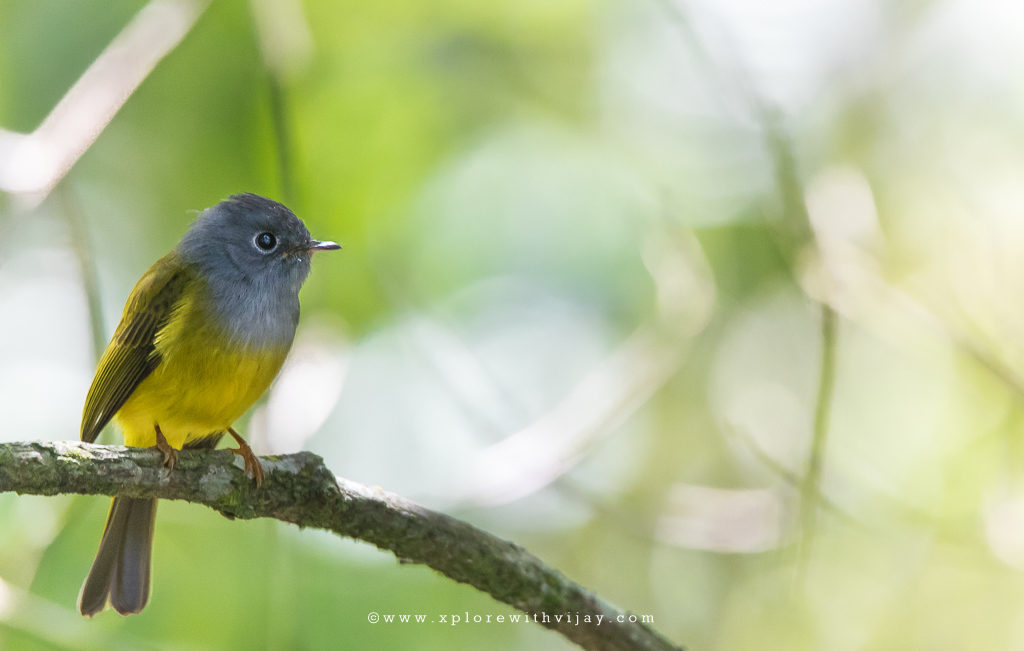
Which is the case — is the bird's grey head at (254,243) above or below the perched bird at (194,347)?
above

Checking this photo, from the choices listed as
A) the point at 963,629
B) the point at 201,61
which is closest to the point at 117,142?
the point at 201,61

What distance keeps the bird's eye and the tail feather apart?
38.6 inches

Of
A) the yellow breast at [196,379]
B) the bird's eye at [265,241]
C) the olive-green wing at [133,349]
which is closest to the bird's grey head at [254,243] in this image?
the bird's eye at [265,241]

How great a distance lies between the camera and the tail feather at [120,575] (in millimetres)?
3129

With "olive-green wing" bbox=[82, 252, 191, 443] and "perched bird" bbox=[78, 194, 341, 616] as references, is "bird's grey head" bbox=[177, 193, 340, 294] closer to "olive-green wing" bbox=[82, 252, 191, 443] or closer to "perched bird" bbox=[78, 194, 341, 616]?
"perched bird" bbox=[78, 194, 341, 616]

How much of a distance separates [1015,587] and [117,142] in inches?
199

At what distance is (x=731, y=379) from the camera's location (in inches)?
219

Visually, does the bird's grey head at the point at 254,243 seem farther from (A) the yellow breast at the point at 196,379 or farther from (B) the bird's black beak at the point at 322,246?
(A) the yellow breast at the point at 196,379

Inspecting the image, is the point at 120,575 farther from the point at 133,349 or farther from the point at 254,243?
the point at 254,243

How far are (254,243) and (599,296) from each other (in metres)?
3.01

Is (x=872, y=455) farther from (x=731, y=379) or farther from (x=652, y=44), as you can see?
(x=652, y=44)

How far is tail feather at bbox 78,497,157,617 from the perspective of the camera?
123 inches

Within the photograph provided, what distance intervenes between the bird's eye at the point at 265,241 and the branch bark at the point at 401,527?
3.67 feet

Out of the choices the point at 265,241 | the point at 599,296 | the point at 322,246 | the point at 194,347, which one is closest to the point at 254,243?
the point at 265,241
